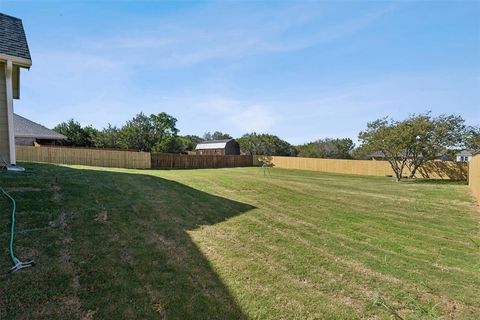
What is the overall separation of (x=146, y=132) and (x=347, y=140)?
34.0 meters

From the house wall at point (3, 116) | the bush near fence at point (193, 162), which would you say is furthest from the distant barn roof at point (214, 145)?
the house wall at point (3, 116)

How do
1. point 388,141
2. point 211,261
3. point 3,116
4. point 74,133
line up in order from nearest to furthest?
1. point 211,261
2. point 3,116
3. point 388,141
4. point 74,133

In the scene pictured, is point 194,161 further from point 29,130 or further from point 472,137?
point 472,137

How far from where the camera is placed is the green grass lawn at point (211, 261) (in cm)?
291

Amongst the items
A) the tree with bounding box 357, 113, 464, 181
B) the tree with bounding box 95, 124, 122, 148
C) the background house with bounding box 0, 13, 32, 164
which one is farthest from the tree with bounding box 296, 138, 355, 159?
the background house with bounding box 0, 13, 32, 164

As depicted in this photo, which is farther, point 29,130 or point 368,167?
point 368,167

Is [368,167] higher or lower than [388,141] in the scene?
lower

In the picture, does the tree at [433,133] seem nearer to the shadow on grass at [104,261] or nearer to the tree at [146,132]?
the shadow on grass at [104,261]

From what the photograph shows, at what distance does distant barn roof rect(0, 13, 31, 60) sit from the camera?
276 inches

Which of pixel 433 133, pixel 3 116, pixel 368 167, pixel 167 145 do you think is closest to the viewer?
pixel 3 116

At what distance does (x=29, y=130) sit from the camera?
23.4 metres

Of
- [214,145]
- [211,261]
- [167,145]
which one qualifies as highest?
[214,145]

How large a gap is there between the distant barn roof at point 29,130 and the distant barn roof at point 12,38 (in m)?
17.6

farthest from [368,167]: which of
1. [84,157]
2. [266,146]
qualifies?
[84,157]
